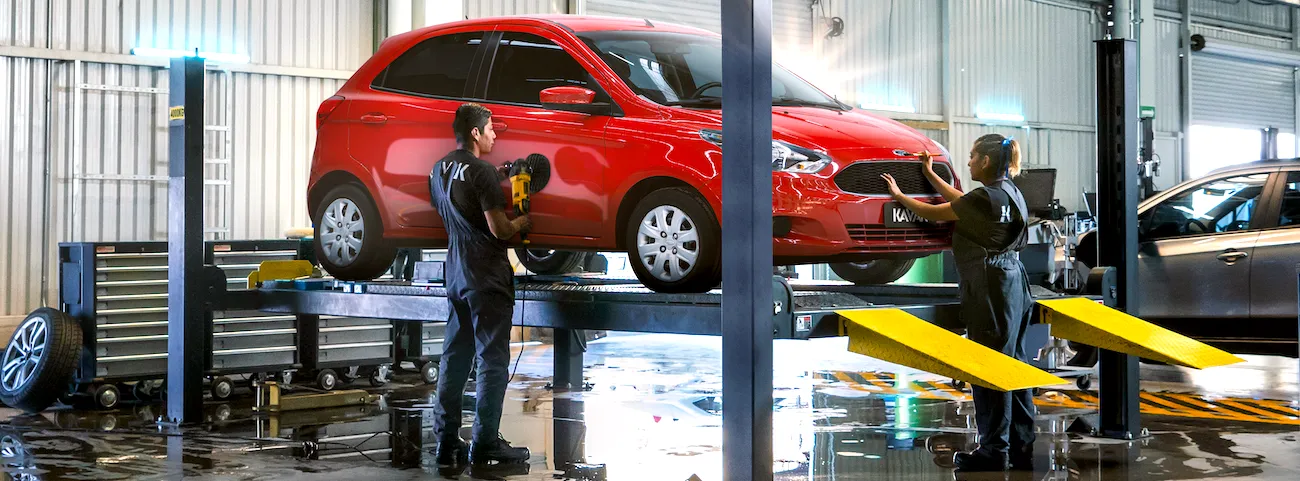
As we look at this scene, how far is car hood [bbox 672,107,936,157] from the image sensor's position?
179 inches

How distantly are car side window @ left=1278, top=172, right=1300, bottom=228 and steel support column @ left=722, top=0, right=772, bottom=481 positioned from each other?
441 centimetres

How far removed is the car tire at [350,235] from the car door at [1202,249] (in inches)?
181

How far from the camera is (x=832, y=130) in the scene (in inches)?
182

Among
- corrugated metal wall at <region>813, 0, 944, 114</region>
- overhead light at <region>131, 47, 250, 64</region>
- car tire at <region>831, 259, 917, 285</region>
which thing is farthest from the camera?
corrugated metal wall at <region>813, 0, 944, 114</region>


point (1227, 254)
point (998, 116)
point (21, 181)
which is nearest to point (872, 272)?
point (1227, 254)

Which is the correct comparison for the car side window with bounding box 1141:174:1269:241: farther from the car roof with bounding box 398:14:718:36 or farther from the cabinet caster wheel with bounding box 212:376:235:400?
the cabinet caster wheel with bounding box 212:376:235:400

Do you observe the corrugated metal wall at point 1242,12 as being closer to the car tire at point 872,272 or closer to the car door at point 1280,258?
the car door at point 1280,258

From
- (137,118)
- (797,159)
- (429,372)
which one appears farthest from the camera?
(137,118)

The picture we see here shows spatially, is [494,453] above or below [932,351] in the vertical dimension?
below

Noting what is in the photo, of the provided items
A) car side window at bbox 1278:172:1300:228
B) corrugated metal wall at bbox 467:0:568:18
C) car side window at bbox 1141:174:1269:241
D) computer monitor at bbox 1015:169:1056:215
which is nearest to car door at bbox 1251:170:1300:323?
car side window at bbox 1278:172:1300:228

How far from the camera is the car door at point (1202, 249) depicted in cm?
731

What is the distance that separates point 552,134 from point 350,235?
4.44 ft

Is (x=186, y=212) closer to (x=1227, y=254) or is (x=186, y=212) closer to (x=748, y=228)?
(x=748, y=228)

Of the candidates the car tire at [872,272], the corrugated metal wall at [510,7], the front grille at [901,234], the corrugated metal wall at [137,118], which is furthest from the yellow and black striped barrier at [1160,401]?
the corrugated metal wall at [137,118]
